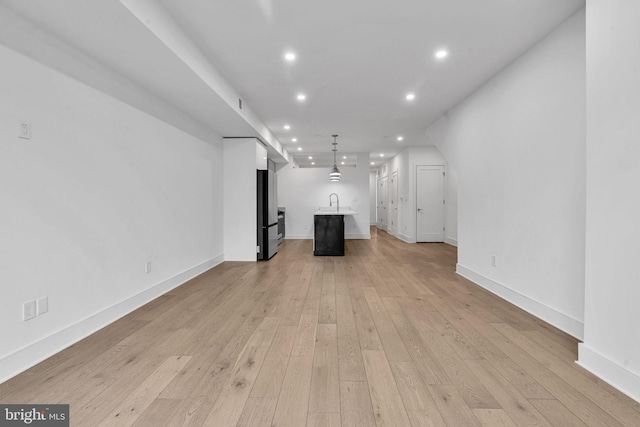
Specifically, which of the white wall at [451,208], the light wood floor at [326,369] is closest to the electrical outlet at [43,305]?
the light wood floor at [326,369]

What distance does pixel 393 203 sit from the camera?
985 centimetres

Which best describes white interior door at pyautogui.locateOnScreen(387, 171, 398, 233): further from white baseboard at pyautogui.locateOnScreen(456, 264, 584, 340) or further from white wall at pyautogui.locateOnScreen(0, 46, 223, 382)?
white wall at pyautogui.locateOnScreen(0, 46, 223, 382)

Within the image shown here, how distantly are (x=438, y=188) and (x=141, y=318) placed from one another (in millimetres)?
7303

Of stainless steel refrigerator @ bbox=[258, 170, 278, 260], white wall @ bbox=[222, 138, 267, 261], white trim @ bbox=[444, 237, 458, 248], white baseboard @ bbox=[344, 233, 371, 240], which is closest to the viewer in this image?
white wall @ bbox=[222, 138, 267, 261]

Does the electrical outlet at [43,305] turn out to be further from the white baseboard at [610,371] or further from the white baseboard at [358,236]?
the white baseboard at [358,236]

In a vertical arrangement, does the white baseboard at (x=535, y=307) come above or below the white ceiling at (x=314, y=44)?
below

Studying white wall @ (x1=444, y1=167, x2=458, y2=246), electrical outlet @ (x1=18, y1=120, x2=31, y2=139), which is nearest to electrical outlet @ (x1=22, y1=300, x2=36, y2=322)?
electrical outlet @ (x1=18, y1=120, x2=31, y2=139)

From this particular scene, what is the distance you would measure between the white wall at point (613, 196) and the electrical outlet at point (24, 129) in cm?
370

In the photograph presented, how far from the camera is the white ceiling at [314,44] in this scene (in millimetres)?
2221

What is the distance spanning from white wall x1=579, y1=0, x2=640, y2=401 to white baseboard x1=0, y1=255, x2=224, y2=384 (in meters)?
3.61

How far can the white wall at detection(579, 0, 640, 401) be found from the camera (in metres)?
1.60

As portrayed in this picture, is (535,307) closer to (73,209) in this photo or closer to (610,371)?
(610,371)

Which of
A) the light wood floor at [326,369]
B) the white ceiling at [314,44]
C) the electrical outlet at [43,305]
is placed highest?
the white ceiling at [314,44]

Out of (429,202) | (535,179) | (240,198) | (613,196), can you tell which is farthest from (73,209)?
(429,202)
